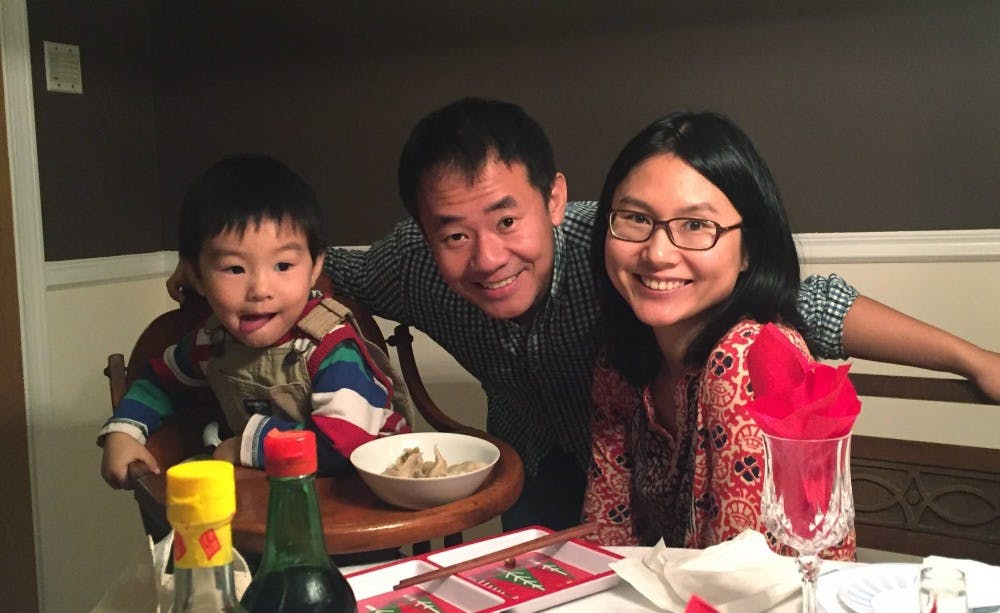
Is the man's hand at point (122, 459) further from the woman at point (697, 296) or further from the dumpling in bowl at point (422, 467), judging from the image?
the woman at point (697, 296)

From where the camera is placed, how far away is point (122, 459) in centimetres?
159

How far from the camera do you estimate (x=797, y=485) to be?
82cm

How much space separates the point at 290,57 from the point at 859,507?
91.1 inches

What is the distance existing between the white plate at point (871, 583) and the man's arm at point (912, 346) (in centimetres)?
60

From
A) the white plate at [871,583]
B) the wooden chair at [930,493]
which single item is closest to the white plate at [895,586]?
the white plate at [871,583]

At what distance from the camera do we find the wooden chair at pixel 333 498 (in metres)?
1.25

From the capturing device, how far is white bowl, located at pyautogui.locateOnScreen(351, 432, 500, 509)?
1.29 m

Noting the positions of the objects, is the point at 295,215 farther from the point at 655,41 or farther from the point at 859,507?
the point at 655,41

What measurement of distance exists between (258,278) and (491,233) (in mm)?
438

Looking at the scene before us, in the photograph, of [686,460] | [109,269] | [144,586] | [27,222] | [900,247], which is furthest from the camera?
[109,269]

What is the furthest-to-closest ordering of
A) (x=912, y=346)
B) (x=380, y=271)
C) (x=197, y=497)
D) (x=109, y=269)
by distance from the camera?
(x=109, y=269), (x=380, y=271), (x=912, y=346), (x=197, y=497)

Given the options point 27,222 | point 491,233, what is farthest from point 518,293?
point 27,222

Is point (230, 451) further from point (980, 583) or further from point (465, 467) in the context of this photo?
point (980, 583)

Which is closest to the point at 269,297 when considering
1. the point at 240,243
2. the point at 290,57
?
the point at 240,243
